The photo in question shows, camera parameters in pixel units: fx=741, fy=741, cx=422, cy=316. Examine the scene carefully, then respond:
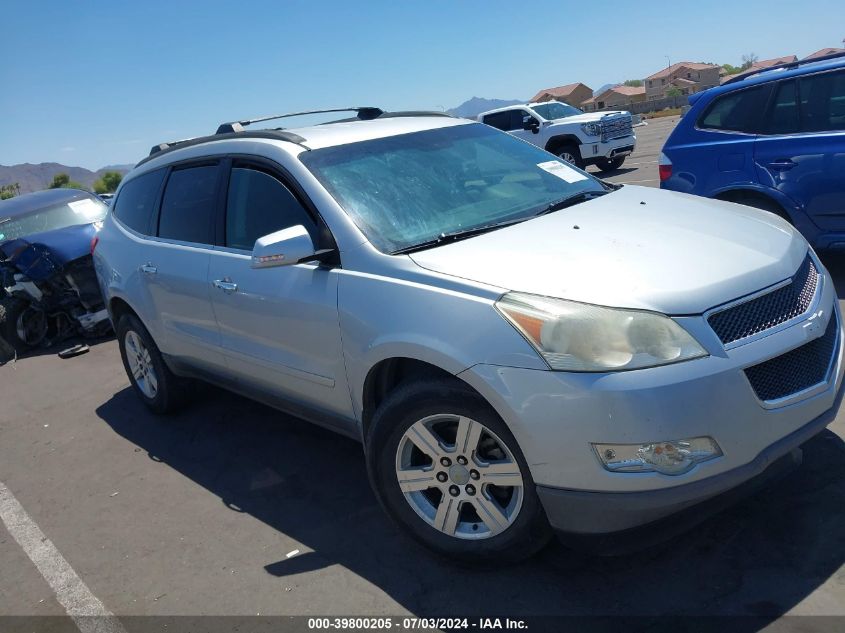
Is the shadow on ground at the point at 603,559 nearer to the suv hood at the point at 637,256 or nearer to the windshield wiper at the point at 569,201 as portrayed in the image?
the suv hood at the point at 637,256

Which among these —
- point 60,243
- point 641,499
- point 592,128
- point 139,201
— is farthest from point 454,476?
point 592,128

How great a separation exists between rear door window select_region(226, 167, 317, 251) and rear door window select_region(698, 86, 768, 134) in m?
Answer: 4.24

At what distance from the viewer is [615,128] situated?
55.0 feet

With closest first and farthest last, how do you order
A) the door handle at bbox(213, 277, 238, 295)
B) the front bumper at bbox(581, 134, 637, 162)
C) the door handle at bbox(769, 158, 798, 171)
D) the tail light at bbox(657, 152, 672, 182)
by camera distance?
the door handle at bbox(213, 277, 238, 295), the door handle at bbox(769, 158, 798, 171), the tail light at bbox(657, 152, 672, 182), the front bumper at bbox(581, 134, 637, 162)

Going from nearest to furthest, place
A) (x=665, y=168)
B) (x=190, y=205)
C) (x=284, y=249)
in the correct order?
(x=284, y=249), (x=190, y=205), (x=665, y=168)

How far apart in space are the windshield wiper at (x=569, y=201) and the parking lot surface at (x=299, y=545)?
1596 millimetres

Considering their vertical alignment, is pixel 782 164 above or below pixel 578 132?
above

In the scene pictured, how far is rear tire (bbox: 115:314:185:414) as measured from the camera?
5.20m

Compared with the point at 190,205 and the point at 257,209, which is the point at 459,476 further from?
the point at 190,205

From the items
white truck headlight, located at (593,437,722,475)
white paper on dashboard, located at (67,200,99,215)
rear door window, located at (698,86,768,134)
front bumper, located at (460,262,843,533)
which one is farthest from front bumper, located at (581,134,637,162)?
white truck headlight, located at (593,437,722,475)

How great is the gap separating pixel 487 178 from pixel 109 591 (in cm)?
274

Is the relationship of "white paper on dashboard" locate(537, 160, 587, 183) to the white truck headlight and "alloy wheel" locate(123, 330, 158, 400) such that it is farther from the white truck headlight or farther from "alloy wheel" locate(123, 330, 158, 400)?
"alloy wheel" locate(123, 330, 158, 400)

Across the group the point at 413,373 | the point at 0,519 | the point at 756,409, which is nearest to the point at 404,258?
the point at 413,373

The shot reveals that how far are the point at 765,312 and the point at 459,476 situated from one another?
1.31 meters
